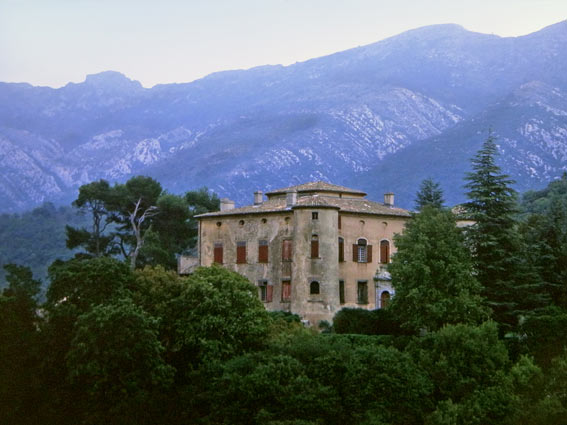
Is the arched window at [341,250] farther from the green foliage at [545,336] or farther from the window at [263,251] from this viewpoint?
the green foliage at [545,336]

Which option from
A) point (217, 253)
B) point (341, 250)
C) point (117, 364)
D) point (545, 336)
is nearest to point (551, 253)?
point (545, 336)

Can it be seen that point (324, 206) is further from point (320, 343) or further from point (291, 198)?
point (320, 343)

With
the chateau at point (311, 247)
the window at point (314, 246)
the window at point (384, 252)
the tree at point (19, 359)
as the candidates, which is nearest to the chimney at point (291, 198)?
the chateau at point (311, 247)

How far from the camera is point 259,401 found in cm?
3922

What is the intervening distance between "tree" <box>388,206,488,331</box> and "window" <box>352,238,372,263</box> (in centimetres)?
698

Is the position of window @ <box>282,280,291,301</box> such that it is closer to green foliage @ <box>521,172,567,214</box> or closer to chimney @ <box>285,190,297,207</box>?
chimney @ <box>285,190,297,207</box>

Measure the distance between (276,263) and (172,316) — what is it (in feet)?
40.6

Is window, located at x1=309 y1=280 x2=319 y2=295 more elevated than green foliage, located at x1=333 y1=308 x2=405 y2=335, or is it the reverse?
window, located at x1=309 y1=280 x2=319 y2=295

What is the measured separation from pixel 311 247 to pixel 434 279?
29.5 feet

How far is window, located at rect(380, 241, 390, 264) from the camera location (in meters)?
56.6

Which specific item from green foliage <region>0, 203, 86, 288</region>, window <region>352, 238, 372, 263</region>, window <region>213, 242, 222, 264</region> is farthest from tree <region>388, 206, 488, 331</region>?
green foliage <region>0, 203, 86, 288</region>

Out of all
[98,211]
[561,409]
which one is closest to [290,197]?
[561,409]

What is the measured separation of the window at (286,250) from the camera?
5478 cm

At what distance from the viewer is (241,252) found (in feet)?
187
